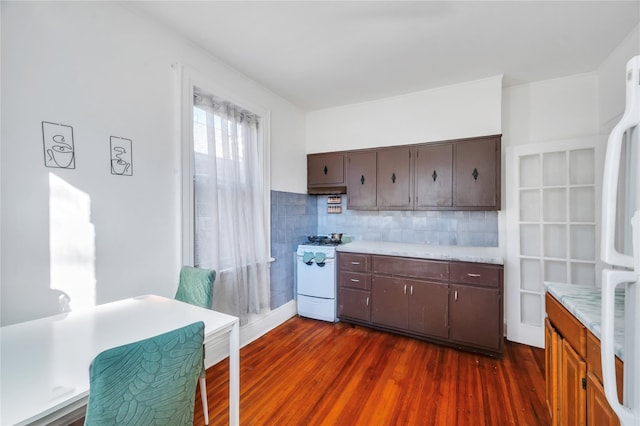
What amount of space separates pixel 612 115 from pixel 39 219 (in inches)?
168

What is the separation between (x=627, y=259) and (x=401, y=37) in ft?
6.94

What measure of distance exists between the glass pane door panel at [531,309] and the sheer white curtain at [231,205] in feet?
9.00

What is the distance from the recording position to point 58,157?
4.79 ft

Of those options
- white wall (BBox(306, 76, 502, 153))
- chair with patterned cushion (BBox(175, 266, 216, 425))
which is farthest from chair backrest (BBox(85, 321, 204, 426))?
white wall (BBox(306, 76, 502, 153))

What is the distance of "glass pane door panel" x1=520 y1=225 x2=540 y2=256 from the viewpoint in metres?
2.71

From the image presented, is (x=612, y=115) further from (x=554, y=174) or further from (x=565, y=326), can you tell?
(x=565, y=326)

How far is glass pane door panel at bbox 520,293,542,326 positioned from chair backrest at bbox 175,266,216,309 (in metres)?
3.07

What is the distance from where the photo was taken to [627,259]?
0.68 metres

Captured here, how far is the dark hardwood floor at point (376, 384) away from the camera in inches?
68.1

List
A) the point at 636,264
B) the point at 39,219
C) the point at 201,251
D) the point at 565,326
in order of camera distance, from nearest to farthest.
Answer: the point at 636,264, the point at 565,326, the point at 39,219, the point at 201,251

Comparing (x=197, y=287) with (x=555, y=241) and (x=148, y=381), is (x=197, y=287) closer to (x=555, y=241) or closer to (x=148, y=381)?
(x=148, y=381)

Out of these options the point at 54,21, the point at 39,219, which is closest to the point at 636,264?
the point at 39,219

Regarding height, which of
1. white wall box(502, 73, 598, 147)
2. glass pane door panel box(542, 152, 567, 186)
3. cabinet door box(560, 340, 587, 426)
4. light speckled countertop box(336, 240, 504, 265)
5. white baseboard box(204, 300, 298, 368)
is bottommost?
white baseboard box(204, 300, 298, 368)

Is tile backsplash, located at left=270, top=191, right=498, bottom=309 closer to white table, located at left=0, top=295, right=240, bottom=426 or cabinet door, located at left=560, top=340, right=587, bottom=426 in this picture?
white table, located at left=0, top=295, right=240, bottom=426
